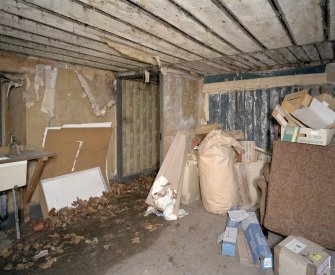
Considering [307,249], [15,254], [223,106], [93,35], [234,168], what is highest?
[93,35]

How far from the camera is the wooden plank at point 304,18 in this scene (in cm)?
177

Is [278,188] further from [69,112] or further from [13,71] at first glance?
[13,71]

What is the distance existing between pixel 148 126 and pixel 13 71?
2.94 m

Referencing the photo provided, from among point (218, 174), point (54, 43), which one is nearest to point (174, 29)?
point (54, 43)

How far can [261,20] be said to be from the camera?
2066mm

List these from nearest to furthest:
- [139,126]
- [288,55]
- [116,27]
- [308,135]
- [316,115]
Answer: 1. [116,27]
2. [308,135]
3. [316,115]
4. [288,55]
5. [139,126]

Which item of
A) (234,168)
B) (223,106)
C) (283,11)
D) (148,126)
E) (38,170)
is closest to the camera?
(283,11)

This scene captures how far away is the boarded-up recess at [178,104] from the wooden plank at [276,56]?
1559mm

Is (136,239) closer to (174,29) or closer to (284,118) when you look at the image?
(284,118)

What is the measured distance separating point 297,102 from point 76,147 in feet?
10.7

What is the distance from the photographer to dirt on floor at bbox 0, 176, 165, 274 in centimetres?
232

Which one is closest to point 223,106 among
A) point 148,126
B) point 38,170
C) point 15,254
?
point 148,126

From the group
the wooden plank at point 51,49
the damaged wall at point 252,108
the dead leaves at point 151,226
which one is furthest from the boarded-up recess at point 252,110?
the dead leaves at point 151,226

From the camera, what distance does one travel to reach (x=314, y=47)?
285cm
